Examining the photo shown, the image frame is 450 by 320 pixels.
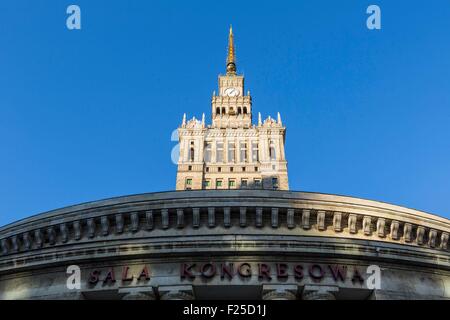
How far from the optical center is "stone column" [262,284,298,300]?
26.5m

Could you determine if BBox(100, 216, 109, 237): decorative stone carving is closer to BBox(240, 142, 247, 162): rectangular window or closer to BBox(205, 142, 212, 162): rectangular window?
BBox(240, 142, 247, 162): rectangular window

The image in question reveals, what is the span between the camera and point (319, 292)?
26.8 meters

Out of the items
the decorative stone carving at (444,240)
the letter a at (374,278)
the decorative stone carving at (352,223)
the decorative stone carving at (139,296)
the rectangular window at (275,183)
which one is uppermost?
the rectangular window at (275,183)

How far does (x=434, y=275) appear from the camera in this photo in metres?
29.3

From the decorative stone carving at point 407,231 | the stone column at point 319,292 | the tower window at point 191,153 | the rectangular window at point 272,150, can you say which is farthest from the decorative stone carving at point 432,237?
the tower window at point 191,153

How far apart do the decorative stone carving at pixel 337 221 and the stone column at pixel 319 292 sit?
5684 mm

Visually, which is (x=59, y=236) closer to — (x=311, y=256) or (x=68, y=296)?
(x=68, y=296)

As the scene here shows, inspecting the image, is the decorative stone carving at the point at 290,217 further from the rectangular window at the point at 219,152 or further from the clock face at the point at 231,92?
the clock face at the point at 231,92

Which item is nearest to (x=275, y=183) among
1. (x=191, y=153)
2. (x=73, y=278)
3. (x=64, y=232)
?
(x=191, y=153)

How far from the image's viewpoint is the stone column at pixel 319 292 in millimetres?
26609

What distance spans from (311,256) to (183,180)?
6080 centimetres

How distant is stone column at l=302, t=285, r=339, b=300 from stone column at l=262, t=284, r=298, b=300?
553mm
